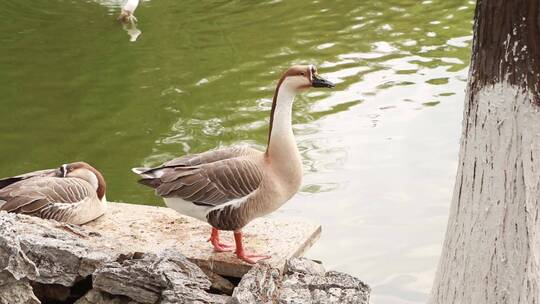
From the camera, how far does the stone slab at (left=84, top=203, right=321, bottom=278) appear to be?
5414 mm

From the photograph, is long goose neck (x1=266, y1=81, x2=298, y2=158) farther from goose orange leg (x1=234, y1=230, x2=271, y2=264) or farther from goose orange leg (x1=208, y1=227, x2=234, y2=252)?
goose orange leg (x1=208, y1=227, x2=234, y2=252)

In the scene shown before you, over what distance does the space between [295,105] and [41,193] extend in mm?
3987

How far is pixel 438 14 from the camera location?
12516 millimetres

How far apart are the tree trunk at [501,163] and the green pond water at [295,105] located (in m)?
1.93

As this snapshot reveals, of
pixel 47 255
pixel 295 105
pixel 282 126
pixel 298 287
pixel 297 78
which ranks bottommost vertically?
pixel 295 105

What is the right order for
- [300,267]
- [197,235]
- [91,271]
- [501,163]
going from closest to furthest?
1. [501,163]
2. [300,267]
3. [91,271]
4. [197,235]

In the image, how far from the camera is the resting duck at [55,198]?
5.98 meters

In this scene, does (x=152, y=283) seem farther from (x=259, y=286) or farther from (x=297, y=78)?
(x=297, y=78)

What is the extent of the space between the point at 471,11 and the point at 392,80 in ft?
10.2

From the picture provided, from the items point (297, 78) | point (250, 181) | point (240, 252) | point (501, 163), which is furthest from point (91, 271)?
point (501, 163)

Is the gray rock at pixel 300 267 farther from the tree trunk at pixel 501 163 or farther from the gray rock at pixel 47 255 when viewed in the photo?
the gray rock at pixel 47 255

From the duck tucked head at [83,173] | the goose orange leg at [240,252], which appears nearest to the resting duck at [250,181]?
the goose orange leg at [240,252]

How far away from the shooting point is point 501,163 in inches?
160

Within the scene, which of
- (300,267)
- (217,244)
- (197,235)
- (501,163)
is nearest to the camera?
(501,163)
